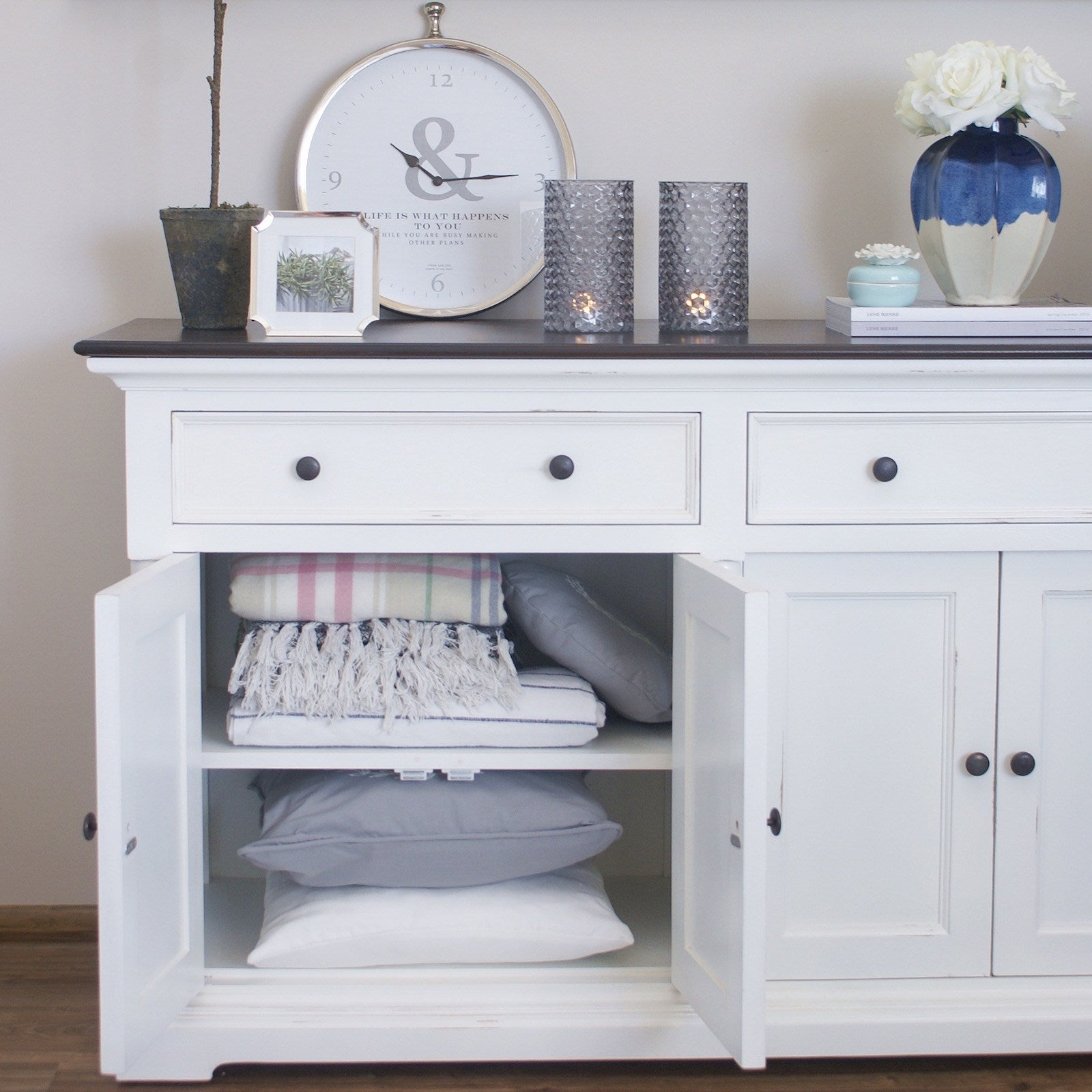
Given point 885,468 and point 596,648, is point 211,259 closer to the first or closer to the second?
point 596,648

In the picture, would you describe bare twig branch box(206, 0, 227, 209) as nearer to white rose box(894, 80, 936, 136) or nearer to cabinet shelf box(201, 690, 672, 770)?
cabinet shelf box(201, 690, 672, 770)

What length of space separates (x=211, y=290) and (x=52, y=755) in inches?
31.1

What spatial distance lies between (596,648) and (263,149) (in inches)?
34.0

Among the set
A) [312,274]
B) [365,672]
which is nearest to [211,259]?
[312,274]

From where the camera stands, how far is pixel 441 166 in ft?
5.73

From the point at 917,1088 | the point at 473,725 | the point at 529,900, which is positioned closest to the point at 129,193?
the point at 473,725

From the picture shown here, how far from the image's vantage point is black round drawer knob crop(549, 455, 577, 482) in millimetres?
1377

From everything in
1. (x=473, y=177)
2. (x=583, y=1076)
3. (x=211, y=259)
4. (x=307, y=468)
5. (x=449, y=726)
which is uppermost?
(x=473, y=177)

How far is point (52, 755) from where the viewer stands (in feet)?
6.04

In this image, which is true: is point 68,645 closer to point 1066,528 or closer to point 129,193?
point 129,193

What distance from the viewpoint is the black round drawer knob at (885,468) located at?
4.55ft

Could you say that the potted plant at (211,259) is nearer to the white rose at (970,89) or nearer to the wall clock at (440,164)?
the wall clock at (440,164)

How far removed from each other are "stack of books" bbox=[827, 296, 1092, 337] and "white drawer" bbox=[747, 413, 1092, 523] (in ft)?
0.38

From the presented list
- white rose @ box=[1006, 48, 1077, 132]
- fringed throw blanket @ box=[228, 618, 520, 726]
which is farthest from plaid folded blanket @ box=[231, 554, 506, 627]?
white rose @ box=[1006, 48, 1077, 132]
